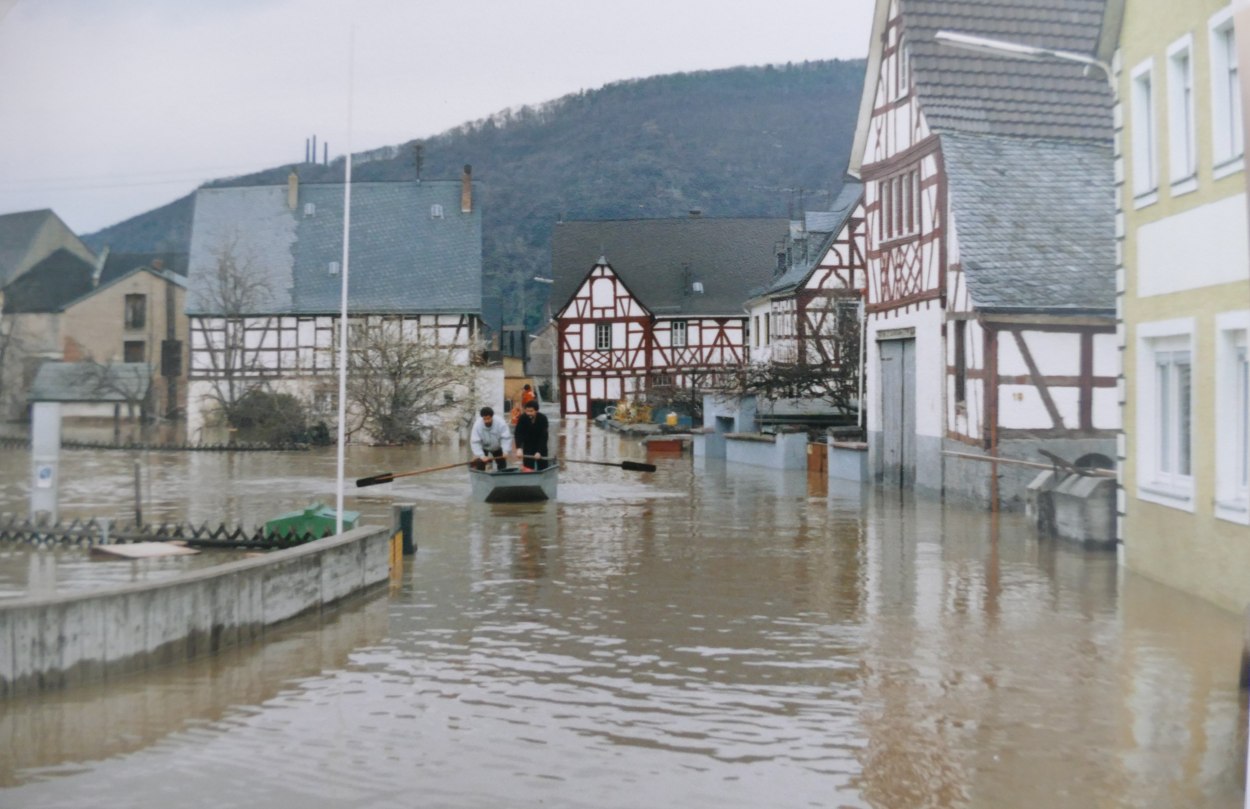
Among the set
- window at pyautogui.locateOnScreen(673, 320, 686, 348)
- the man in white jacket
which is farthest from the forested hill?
window at pyautogui.locateOnScreen(673, 320, 686, 348)

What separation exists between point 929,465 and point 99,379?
43.9 ft

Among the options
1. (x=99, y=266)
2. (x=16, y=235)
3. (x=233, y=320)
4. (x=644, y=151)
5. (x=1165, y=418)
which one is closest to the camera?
(x=16, y=235)

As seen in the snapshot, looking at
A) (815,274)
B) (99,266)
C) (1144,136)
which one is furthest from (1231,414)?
(815,274)

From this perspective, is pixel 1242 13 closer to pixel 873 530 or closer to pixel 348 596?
pixel 348 596

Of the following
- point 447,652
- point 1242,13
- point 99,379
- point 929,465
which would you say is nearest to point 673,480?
point 929,465

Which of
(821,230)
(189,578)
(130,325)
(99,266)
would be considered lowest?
(189,578)

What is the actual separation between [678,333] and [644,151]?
28397mm

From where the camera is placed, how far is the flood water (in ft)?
16.8

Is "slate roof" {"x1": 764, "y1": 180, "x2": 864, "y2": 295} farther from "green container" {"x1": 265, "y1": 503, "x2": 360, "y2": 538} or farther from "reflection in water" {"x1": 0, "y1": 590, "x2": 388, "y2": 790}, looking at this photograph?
"reflection in water" {"x1": 0, "y1": 590, "x2": 388, "y2": 790}

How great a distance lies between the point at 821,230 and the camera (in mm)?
36375

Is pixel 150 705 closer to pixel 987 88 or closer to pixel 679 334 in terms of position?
pixel 987 88

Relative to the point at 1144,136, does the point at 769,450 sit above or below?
below

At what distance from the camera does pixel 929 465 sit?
18.2 meters

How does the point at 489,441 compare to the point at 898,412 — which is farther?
the point at 898,412
